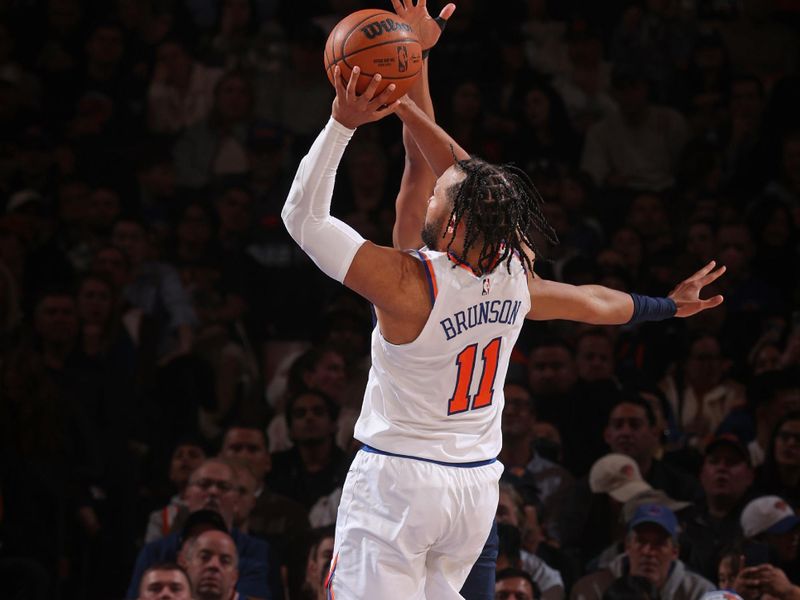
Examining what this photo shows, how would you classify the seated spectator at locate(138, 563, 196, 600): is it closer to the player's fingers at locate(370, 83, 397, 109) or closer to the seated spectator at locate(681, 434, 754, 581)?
the seated spectator at locate(681, 434, 754, 581)

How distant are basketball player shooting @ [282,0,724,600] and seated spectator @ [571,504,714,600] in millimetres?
2115

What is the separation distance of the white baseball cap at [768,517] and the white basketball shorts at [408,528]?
8.65ft

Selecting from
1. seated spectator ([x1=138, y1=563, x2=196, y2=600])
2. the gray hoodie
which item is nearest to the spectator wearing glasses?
seated spectator ([x1=138, y1=563, x2=196, y2=600])

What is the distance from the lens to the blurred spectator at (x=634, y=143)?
9133mm

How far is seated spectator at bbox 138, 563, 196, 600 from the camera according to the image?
5.45m

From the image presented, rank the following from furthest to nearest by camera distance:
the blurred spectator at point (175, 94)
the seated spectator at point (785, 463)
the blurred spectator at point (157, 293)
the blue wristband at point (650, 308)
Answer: the blurred spectator at point (175, 94)
the blurred spectator at point (157, 293)
the seated spectator at point (785, 463)
the blue wristband at point (650, 308)

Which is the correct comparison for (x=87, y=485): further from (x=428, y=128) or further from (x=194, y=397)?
(x=428, y=128)

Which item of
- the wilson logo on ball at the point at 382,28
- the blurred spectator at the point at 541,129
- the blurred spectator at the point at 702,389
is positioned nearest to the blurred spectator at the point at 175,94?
the blurred spectator at the point at 541,129

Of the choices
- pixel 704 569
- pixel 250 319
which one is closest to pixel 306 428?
pixel 250 319

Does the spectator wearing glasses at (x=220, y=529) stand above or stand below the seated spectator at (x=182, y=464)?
below

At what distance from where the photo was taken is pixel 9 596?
600 cm

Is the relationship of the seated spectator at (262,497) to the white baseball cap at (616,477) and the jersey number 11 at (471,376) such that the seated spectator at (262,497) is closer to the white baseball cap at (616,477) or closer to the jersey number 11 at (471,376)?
the white baseball cap at (616,477)

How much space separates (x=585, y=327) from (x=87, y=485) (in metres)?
2.95

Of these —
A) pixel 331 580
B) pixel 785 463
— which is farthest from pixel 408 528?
pixel 785 463
